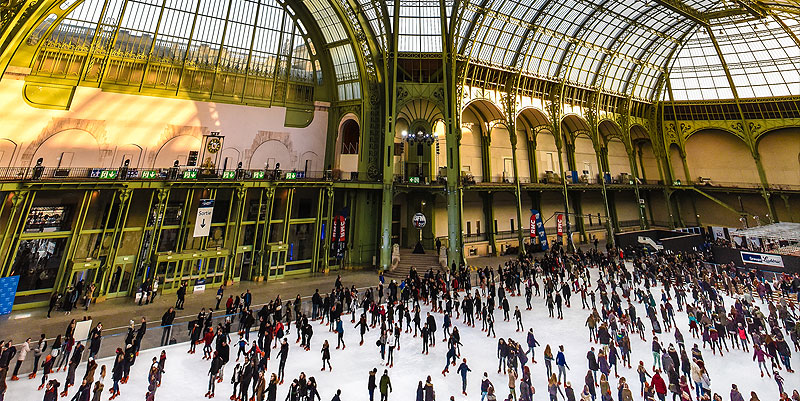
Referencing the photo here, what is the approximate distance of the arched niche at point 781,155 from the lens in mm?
36094

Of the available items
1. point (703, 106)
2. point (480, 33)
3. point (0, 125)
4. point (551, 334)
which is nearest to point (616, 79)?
point (703, 106)

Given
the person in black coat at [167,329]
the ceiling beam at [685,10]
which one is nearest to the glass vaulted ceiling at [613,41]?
the ceiling beam at [685,10]

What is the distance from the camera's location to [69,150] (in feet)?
67.9

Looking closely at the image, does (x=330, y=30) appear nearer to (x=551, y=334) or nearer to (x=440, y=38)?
(x=440, y=38)

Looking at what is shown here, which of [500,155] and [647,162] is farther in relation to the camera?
[647,162]

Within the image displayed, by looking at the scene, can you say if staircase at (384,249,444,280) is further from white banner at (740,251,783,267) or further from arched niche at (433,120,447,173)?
white banner at (740,251,783,267)

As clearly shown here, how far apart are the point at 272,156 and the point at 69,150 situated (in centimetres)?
1335

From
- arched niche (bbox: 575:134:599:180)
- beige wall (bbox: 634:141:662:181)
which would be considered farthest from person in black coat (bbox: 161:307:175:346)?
beige wall (bbox: 634:141:662:181)

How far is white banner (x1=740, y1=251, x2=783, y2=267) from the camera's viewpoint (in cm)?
1953

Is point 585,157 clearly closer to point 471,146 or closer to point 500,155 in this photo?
point 500,155

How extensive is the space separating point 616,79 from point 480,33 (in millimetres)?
23698

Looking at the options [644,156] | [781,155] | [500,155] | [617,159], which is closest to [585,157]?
[617,159]

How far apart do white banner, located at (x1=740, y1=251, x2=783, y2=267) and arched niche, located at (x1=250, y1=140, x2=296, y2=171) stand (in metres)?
37.1

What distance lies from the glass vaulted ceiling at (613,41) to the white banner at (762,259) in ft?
78.4
